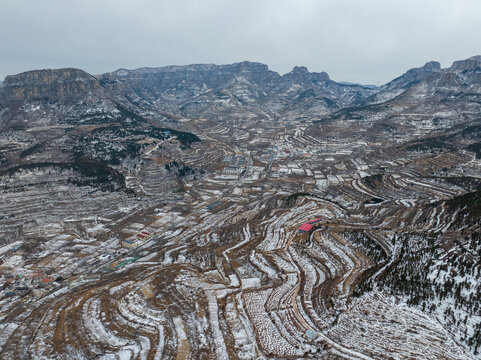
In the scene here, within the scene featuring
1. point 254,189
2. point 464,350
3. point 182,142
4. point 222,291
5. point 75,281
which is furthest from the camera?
point 182,142

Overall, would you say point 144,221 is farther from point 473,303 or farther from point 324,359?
point 473,303

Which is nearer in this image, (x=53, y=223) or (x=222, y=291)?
(x=222, y=291)

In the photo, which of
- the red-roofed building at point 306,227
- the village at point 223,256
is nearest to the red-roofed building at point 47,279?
the village at point 223,256

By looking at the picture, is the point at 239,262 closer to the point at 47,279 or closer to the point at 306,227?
the point at 306,227

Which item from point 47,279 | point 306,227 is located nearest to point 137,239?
point 47,279

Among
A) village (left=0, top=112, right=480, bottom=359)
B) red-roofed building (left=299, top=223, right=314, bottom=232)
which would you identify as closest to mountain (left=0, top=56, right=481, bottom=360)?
village (left=0, top=112, right=480, bottom=359)

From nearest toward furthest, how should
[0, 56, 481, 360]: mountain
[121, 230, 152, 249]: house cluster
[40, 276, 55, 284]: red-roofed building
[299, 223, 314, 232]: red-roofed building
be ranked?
[0, 56, 481, 360]: mountain
[40, 276, 55, 284]: red-roofed building
[299, 223, 314, 232]: red-roofed building
[121, 230, 152, 249]: house cluster

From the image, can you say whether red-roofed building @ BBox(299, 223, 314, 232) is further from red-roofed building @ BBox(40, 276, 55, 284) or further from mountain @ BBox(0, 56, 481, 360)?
red-roofed building @ BBox(40, 276, 55, 284)

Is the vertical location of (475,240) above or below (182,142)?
below

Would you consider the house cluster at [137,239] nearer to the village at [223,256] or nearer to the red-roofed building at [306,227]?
the village at [223,256]

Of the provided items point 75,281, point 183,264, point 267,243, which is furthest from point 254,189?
point 75,281

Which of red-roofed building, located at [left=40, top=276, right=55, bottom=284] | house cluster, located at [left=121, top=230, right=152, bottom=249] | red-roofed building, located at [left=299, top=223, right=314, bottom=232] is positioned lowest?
red-roofed building, located at [left=40, top=276, right=55, bottom=284]
